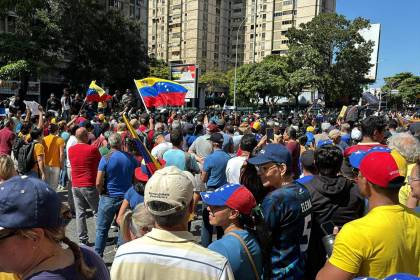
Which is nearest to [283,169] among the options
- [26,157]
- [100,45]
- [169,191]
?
[169,191]

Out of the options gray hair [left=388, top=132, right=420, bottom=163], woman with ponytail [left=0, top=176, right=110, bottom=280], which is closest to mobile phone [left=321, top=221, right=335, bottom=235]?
gray hair [left=388, top=132, right=420, bottom=163]

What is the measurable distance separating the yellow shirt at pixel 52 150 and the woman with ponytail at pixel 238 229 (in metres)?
5.68

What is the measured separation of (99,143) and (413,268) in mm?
6850

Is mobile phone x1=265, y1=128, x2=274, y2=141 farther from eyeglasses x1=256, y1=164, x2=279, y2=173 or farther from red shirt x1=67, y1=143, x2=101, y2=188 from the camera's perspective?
eyeglasses x1=256, y1=164, x2=279, y2=173

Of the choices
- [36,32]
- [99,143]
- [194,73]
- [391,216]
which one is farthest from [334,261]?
[194,73]

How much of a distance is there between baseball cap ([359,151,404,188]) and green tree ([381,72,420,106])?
Result: 70.6 meters

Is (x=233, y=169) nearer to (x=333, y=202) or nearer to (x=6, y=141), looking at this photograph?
(x=333, y=202)

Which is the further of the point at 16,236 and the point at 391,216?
the point at 391,216

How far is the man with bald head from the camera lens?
5824 millimetres

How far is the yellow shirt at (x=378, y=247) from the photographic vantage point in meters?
2.16

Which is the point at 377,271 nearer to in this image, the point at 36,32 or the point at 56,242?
the point at 56,242

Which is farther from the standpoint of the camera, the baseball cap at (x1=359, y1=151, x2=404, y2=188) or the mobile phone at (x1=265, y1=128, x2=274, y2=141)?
the mobile phone at (x1=265, y1=128, x2=274, y2=141)

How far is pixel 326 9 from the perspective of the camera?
96.2 metres

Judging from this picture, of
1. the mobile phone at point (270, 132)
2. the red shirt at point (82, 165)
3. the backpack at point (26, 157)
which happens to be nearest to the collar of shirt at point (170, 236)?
the red shirt at point (82, 165)
